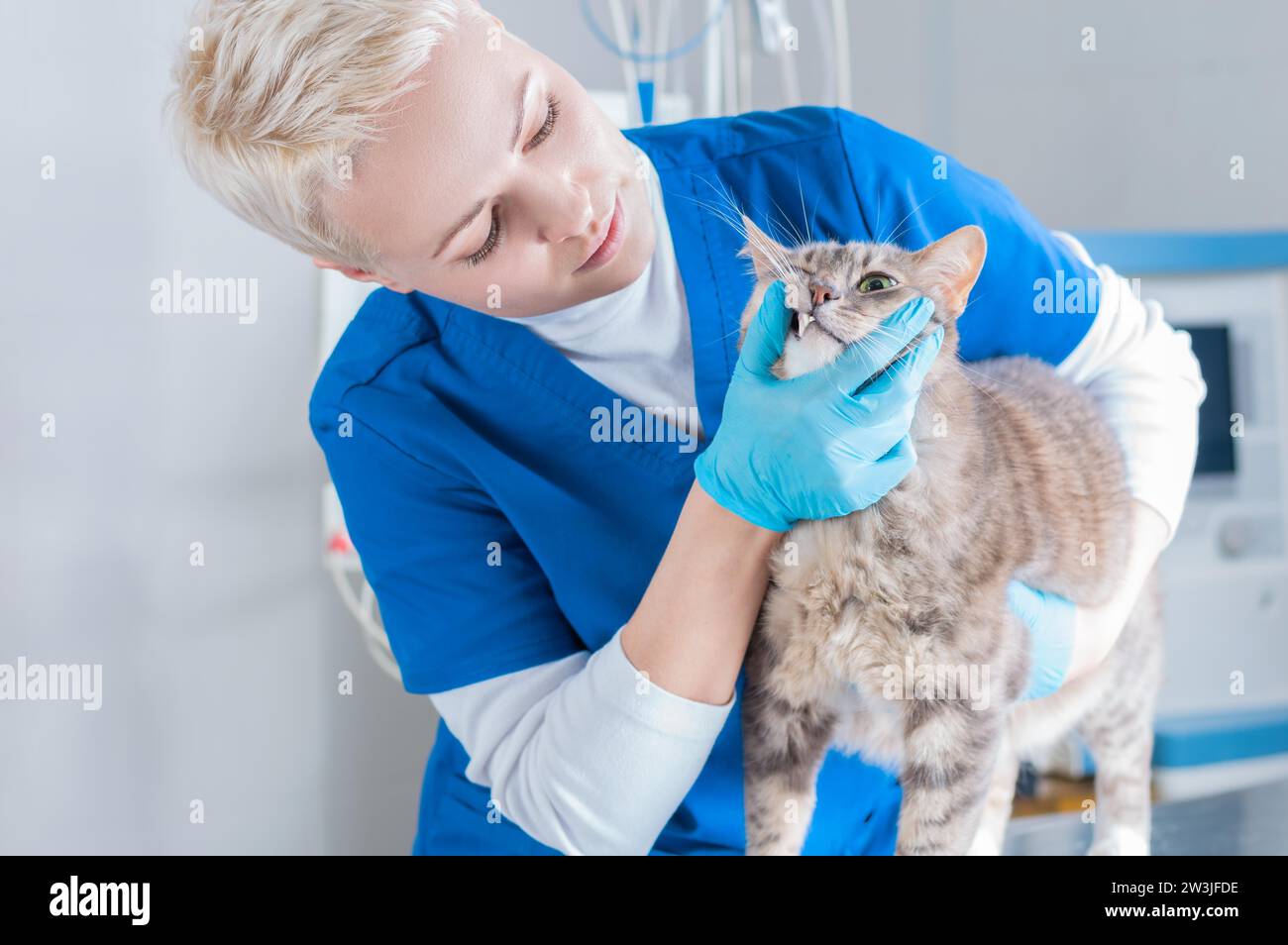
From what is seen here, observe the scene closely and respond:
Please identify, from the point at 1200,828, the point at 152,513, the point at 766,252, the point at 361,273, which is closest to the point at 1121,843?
the point at 1200,828

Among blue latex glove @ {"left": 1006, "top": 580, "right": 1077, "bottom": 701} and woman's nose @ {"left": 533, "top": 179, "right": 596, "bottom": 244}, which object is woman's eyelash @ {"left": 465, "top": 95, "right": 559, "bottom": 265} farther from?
blue latex glove @ {"left": 1006, "top": 580, "right": 1077, "bottom": 701}

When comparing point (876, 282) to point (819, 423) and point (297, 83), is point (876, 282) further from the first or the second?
point (297, 83)

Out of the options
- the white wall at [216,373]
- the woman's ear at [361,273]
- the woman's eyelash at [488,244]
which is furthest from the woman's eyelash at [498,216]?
the white wall at [216,373]

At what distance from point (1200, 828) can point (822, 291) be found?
0.94 m

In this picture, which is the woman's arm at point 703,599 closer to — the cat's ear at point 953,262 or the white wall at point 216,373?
the cat's ear at point 953,262

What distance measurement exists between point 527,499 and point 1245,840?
88cm

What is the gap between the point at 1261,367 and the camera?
1575 mm

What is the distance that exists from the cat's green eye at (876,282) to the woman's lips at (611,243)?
0.78 feet

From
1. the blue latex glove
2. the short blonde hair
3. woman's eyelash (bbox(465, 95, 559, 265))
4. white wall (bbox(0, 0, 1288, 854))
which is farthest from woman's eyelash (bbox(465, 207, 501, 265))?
white wall (bbox(0, 0, 1288, 854))

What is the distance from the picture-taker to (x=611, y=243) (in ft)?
2.71

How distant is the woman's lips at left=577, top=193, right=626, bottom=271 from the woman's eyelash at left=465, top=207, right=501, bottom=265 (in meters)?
0.08

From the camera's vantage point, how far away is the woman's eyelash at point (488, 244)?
779 mm

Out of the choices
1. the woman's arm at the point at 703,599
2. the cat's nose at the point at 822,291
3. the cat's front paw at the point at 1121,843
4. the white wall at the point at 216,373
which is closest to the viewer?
the cat's nose at the point at 822,291

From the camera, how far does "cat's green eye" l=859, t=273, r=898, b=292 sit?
69 cm
